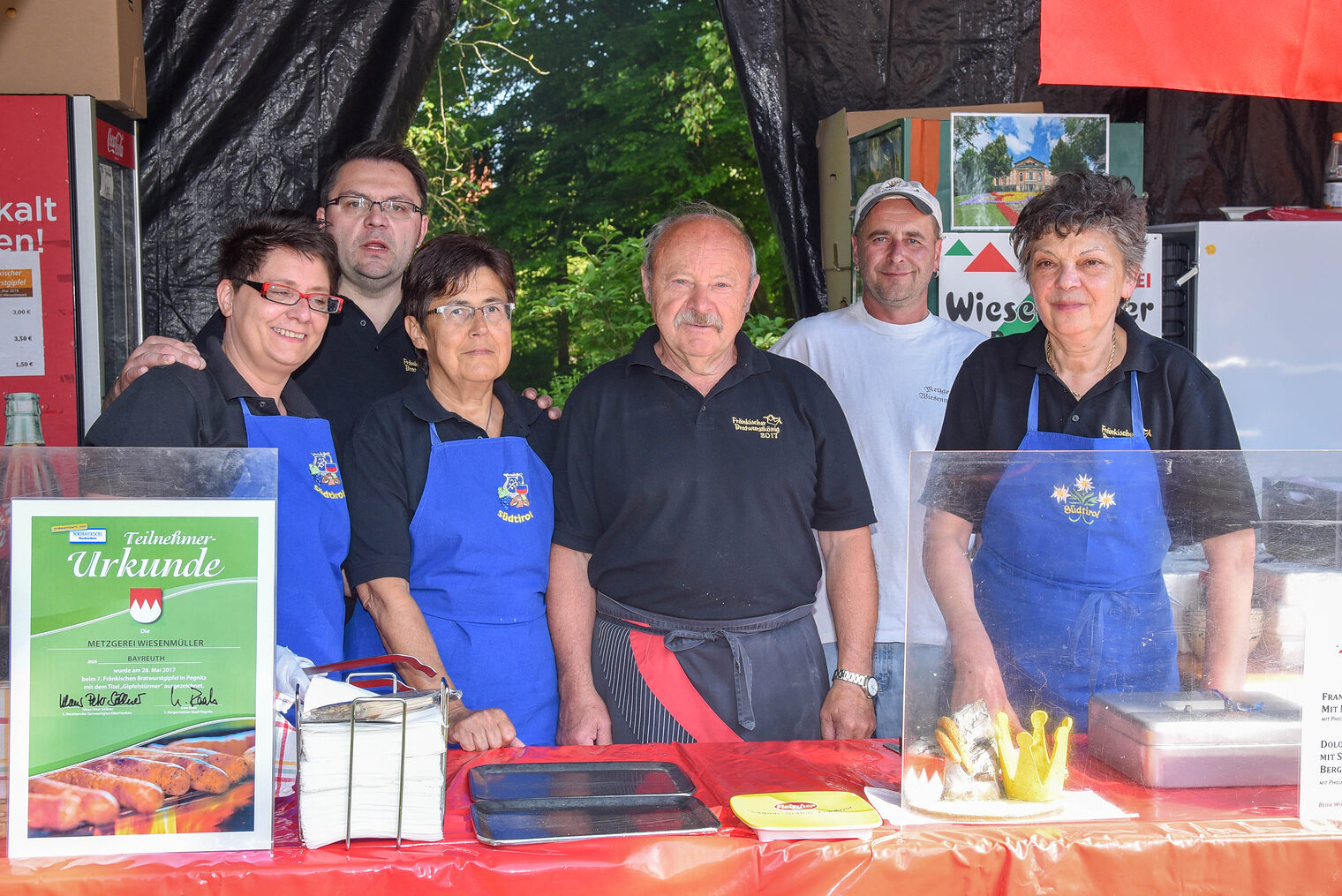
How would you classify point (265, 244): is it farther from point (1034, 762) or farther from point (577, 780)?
point (1034, 762)

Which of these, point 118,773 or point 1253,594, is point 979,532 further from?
point 118,773

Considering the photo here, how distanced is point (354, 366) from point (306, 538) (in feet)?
2.53

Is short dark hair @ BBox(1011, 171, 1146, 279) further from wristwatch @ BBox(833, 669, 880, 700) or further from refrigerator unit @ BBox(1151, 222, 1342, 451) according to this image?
refrigerator unit @ BBox(1151, 222, 1342, 451)

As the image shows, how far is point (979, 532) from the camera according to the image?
149 cm

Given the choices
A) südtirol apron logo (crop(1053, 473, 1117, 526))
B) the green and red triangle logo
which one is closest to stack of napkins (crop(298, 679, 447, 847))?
südtirol apron logo (crop(1053, 473, 1117, 526))

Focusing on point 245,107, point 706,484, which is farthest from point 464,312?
point 245,107

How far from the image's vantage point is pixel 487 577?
2.18 m

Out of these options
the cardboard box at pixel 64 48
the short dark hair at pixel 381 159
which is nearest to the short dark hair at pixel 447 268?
the short dark hair at pixel 381 159

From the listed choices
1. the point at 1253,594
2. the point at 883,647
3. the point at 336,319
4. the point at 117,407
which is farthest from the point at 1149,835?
the point at 336,319

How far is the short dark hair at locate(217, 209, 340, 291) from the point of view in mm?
2154

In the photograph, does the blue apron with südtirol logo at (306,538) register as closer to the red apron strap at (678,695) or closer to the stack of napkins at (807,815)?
the red apron strap at (678,695)

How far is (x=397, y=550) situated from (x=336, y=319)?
35.8 inches

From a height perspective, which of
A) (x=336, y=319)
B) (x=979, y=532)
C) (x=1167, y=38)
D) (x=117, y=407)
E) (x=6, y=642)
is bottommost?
(x=6, y=642)

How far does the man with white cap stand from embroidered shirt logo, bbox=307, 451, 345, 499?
1253 mm
